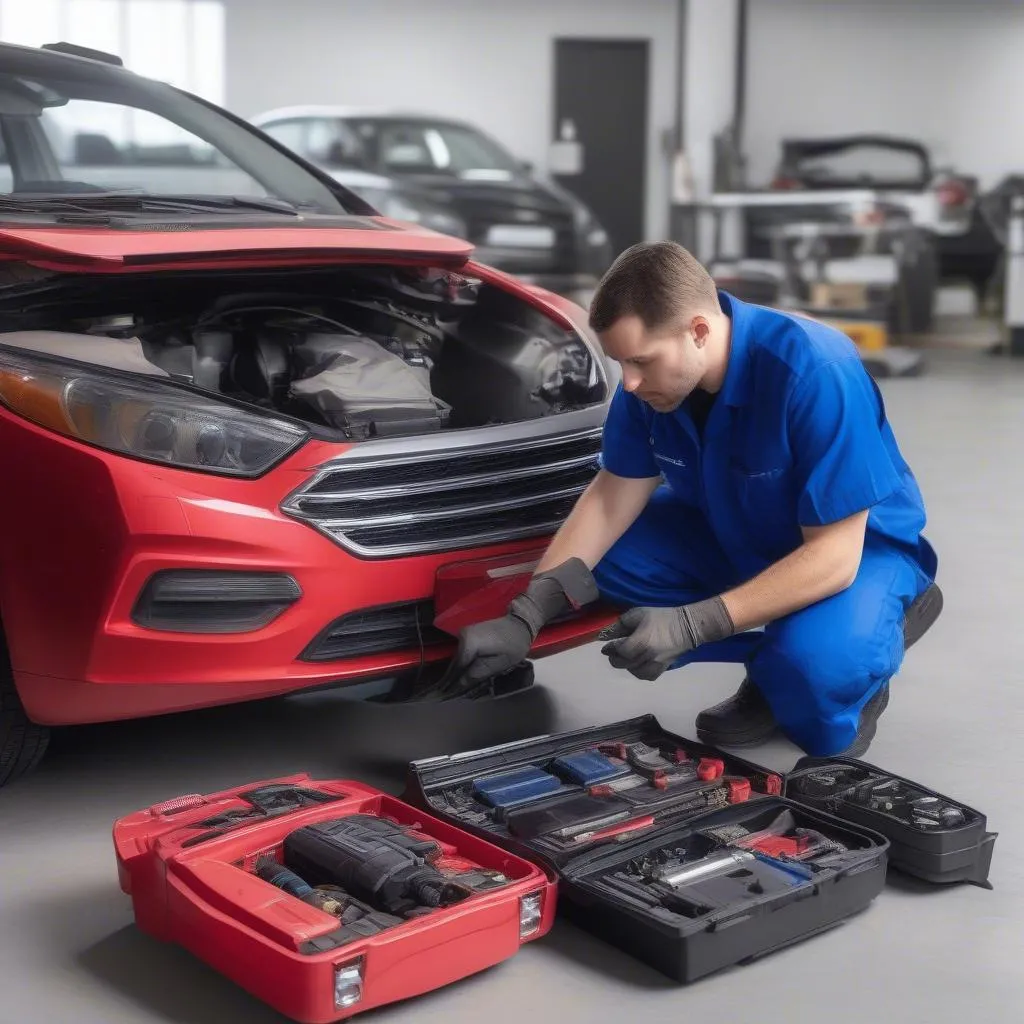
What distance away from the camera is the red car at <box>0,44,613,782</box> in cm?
189

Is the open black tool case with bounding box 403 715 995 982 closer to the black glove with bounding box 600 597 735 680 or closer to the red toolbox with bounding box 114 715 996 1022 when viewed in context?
the red toolbox with bounding box 114 715 996 1022

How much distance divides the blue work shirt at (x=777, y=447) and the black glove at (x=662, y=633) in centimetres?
21

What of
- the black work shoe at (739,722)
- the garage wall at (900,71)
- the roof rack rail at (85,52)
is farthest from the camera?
the garage wall at (900,71)

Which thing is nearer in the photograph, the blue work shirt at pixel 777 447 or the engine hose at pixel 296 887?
the engine hose at pixel 296 887

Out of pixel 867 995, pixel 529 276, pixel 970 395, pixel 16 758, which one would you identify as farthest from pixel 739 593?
pixel 529 276

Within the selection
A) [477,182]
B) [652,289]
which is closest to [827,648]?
[652,289]

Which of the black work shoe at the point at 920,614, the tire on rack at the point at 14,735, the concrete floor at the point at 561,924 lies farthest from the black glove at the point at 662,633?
the tire on rack at the point at 14,735

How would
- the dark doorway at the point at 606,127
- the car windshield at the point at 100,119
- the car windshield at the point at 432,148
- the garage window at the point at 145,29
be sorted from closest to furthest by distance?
the car windshield at the point at 100,119
the car windshield at the point at 432,148
the garage window at the point at 145,29
the dark doorway at the point at 606,127

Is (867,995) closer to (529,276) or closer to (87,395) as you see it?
(87,395)

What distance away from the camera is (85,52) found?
9.44ft

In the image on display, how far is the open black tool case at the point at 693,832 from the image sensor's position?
65.7 inches

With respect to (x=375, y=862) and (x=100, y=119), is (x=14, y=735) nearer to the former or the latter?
(x=375, y=862)

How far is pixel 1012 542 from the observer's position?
3896mm

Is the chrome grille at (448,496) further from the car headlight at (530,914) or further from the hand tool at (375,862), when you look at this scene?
the car headlight at (530,914)
